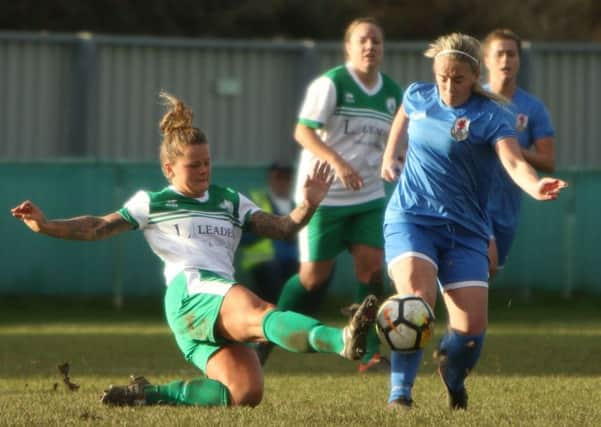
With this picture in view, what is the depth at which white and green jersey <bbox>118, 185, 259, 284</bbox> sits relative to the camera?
7781 mm

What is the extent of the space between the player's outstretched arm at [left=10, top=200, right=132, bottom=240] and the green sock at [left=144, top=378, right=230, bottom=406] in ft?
2.67

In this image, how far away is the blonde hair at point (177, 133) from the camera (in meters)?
7.81

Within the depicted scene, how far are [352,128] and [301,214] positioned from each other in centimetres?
280

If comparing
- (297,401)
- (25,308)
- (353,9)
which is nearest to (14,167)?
(25,308)

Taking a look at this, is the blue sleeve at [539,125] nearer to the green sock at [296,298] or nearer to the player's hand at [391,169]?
the green sock at [296,298]

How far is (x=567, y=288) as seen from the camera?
17219 millimetres

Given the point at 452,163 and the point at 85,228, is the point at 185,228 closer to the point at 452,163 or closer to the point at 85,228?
the point at 85,228

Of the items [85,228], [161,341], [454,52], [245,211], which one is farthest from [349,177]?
[161,341]

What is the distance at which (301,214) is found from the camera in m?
7.72

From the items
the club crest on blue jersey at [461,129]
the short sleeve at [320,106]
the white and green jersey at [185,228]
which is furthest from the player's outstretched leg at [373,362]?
the club crest on blue jersey at [461,129]

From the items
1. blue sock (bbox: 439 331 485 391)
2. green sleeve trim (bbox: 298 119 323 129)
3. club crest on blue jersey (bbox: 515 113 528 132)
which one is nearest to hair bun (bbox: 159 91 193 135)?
blue sock (bbox: 439 331 485 391)

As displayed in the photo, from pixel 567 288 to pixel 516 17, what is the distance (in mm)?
18377

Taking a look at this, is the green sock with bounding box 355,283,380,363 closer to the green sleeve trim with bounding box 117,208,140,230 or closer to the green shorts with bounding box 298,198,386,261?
the green shorts with bounding box 298,198,386,261

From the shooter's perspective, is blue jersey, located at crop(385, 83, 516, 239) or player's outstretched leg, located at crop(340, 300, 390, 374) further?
player's outstretched leg, located at crop(340, 300, 390, 374)
